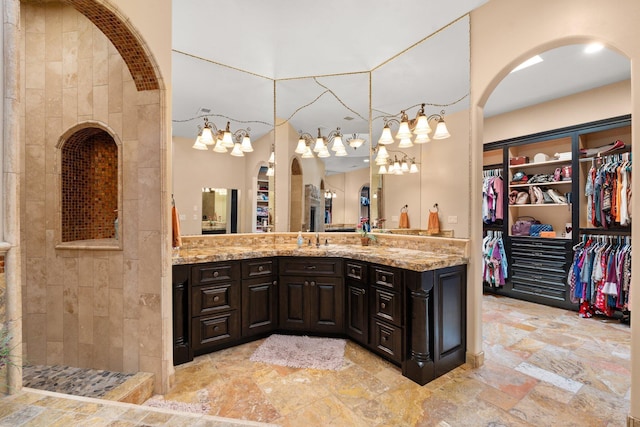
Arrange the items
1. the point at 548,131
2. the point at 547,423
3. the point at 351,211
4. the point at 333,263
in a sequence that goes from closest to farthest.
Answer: the point at 547,423
the point at 333,263
the point at 351,211
the point at 548,131

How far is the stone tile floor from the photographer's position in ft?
6.17

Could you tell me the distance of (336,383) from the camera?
2.24 m

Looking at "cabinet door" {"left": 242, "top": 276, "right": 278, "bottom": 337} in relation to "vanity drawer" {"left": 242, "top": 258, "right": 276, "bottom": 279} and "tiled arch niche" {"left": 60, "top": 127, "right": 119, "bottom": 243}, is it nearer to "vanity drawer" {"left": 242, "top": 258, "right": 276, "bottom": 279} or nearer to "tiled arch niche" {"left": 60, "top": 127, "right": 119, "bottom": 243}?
"vanity drawer" {"left": 242, "top": 258, "right": 276, "bottom": 279}

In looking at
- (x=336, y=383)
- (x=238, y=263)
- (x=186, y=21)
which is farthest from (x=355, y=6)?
(x=336, y=383)

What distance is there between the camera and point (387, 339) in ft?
8.25

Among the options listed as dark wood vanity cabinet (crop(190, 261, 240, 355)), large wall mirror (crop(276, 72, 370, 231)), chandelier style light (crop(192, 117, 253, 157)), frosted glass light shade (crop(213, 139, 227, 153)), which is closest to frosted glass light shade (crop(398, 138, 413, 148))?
large wall mirror (crop(276, 72, 370, 231))

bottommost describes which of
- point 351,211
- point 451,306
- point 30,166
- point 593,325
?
point 593,325

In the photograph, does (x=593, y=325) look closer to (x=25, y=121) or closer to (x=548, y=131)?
(x=548, y=131)

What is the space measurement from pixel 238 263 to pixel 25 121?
1.89 metres

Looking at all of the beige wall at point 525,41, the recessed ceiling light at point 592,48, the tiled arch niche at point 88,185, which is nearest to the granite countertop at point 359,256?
the beige wall at point 525,41

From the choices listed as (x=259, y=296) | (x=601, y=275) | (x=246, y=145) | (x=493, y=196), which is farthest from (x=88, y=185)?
(x=601, y=275)

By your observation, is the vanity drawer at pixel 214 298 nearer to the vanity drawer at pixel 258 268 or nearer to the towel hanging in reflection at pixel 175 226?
the vanity drawer at pixel 258 268

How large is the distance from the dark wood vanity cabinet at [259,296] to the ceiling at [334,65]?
1.50 meters

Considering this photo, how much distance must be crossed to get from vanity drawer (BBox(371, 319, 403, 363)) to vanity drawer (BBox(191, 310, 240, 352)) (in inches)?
49.7
